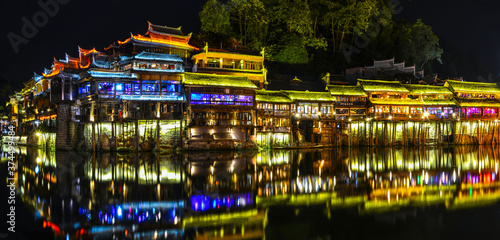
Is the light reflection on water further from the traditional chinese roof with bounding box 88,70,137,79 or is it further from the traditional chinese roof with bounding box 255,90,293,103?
the traditional chinese roof with bounding box 255,90,293,103

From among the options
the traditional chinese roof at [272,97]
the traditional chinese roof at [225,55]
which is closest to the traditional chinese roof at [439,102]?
the traditional chinese roof at [272,97]

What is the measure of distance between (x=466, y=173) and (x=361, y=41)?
169ft

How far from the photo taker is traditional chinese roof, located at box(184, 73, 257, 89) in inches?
1694

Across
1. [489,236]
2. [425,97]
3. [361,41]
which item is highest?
[361,41]

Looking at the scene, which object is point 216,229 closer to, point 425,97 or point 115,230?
point 115,230

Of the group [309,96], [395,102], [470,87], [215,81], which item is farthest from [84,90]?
[470,87]

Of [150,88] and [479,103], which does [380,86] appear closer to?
[479,103]

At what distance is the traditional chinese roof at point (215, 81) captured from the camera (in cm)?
4303

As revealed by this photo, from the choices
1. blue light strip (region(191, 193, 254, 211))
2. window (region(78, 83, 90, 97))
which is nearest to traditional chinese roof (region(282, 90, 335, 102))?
window (region(78, 83, 90, 97))

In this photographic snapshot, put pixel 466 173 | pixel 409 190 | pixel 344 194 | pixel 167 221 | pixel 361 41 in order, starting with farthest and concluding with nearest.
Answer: pixel 361 41 → pixel 466 173 → pixel 409 190 → pixel 344 194 → pixel 167 221

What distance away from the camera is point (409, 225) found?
13.7 metres

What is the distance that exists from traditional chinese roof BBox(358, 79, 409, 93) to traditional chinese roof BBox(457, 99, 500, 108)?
9664 millimetres

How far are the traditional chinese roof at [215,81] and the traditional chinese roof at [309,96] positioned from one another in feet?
28.8

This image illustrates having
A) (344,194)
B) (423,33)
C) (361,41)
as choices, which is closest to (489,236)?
(344,194)
